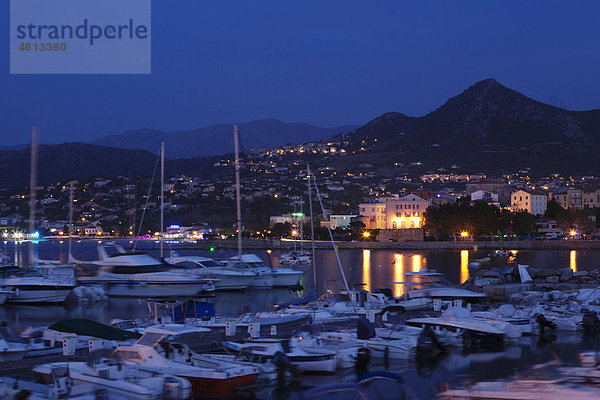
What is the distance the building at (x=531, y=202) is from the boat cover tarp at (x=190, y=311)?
90408 millimetres

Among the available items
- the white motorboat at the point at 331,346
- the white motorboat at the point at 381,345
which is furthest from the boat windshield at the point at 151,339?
the white motorboat at the point at 381,345

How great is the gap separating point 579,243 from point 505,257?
16.5m

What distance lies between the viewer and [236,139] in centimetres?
3322

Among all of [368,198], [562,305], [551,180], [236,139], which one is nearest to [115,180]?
[368,198]

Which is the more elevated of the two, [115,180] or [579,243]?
[115,180]

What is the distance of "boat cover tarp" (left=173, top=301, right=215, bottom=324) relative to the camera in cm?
1812

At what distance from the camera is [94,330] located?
1515 cm

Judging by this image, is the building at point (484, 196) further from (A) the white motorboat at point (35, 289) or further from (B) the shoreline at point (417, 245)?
(A) the white motorboat at point (35, 289)

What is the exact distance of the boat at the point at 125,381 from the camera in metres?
10.3

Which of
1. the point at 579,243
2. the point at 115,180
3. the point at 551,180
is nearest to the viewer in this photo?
the point at 579,243

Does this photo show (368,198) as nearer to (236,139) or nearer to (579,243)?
(579,243)

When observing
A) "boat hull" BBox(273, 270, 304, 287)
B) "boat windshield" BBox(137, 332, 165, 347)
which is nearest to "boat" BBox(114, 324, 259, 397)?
"boat windshield" BBox(137, 332, 165, 347)

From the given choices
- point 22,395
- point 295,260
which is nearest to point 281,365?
point 22,395

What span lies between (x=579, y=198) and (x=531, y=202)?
39.9ft
